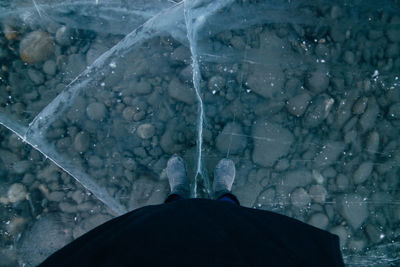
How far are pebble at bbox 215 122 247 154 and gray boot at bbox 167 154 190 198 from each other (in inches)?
13.8

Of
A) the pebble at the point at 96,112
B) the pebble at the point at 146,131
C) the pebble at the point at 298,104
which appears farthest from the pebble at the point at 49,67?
the pebble at the point at 298,104

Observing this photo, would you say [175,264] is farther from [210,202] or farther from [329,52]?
[329,52]

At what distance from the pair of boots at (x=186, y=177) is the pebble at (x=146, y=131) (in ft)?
0.89

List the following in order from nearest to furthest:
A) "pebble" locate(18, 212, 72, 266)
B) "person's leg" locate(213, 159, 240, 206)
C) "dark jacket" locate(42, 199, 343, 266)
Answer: "dark jacket" locate(42, 199, 343, 266), "person's leg" locate(213, 159, 240, 206), "pebble" locate(18, 212, 72, 266)

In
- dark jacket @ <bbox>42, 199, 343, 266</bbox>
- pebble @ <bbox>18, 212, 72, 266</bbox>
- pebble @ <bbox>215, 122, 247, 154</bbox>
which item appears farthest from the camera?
pebble @ <bbox>215, 122, 247, 154</bbox>

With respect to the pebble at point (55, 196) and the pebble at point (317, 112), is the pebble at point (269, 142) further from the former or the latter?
the pebble at point (55, 196)

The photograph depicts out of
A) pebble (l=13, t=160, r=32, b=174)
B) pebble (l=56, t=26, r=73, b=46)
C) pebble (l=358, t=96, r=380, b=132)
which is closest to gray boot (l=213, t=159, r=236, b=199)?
pebble (l=358, t=96, r=380, b=132)

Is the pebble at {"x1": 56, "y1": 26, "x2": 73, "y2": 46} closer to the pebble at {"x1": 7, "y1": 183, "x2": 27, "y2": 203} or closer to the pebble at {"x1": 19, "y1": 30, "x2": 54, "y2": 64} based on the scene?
the pebble at {"x1": 19, "y1": 30, "x2": 54, "y2": 64}

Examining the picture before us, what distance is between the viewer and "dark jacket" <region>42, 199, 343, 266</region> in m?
1.14

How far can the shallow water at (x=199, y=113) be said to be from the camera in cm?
234

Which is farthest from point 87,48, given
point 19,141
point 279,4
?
point 279,4

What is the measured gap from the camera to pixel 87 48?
8.04 ft

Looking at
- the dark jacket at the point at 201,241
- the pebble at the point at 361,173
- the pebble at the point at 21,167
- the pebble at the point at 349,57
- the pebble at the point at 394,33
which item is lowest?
the pebble at the point at 21,167

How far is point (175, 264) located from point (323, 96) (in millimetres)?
1891
